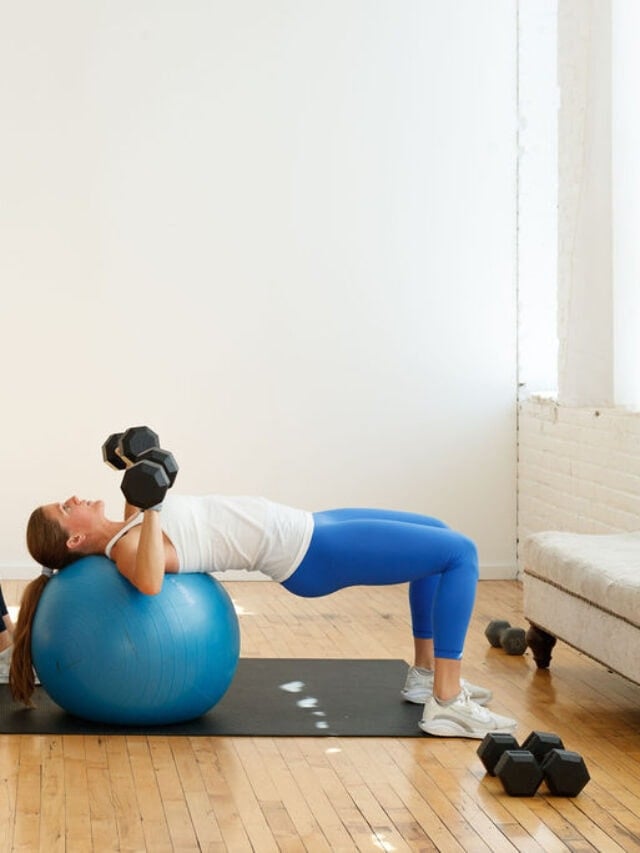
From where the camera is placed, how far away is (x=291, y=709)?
3.89 metres

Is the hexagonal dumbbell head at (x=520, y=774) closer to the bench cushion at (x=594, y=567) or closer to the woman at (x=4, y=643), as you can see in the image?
the bench cushion at (x=594, y=567)

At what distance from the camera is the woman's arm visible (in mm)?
3451

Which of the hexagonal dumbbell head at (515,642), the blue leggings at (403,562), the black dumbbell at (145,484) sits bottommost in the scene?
the hexagonal dumbbell head at (515,642)

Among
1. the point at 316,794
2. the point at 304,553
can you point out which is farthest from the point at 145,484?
the point at 316,794

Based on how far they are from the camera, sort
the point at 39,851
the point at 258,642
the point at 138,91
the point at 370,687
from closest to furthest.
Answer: the point at 39,851 < the point at 370,687 < the point at 258,642 < the point at 138,91

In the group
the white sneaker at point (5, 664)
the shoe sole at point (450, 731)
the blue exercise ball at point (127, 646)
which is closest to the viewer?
the blue exercise ball at point (127, 646)

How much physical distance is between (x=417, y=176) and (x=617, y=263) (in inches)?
62.6

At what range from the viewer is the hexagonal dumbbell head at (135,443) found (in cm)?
361

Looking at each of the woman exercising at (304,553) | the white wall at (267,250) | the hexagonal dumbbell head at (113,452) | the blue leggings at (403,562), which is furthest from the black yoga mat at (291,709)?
the white wall at (267,250)

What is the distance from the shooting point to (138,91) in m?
6.12

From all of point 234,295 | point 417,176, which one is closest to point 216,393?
point 234,295

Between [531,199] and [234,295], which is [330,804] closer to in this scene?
[234,295]

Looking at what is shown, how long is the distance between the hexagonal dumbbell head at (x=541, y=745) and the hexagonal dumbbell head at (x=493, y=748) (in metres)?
0.04

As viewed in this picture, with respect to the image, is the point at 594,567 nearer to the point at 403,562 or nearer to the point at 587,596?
the point at 587,596
